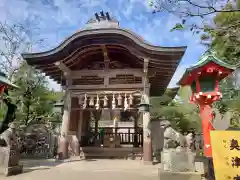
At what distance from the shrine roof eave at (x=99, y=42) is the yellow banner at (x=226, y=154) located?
5.93m

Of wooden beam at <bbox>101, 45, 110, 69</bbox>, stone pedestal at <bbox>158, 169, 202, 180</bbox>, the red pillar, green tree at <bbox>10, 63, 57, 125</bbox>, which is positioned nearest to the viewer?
stone pedestal at <bbox>158, 169, 202, 180</bbox>

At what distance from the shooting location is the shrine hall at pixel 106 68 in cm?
1045

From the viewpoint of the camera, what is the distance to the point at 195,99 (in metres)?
8.09

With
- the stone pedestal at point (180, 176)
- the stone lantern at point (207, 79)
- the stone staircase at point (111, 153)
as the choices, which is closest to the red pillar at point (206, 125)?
the stone lantern at point (207, 79)

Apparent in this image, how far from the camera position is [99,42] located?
35.9 feet

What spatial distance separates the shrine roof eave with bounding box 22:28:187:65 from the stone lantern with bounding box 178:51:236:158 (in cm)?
242

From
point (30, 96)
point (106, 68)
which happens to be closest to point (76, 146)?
point (106, 68)

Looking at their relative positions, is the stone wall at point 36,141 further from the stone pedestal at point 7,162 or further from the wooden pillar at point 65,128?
the stone pedestal at point 7,162

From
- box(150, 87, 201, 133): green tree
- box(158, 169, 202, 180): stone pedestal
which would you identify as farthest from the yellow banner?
box(150, 87, 201, 133): green tree

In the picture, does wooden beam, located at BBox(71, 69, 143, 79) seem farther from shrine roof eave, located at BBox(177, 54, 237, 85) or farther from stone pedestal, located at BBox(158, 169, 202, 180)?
stone pedestal, located at BBox(158, 169, 202, 180)

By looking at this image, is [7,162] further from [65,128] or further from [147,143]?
[147,143]

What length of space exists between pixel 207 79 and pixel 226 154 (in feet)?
12.7

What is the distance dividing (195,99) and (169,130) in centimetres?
249

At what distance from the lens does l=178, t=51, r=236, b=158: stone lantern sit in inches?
290
